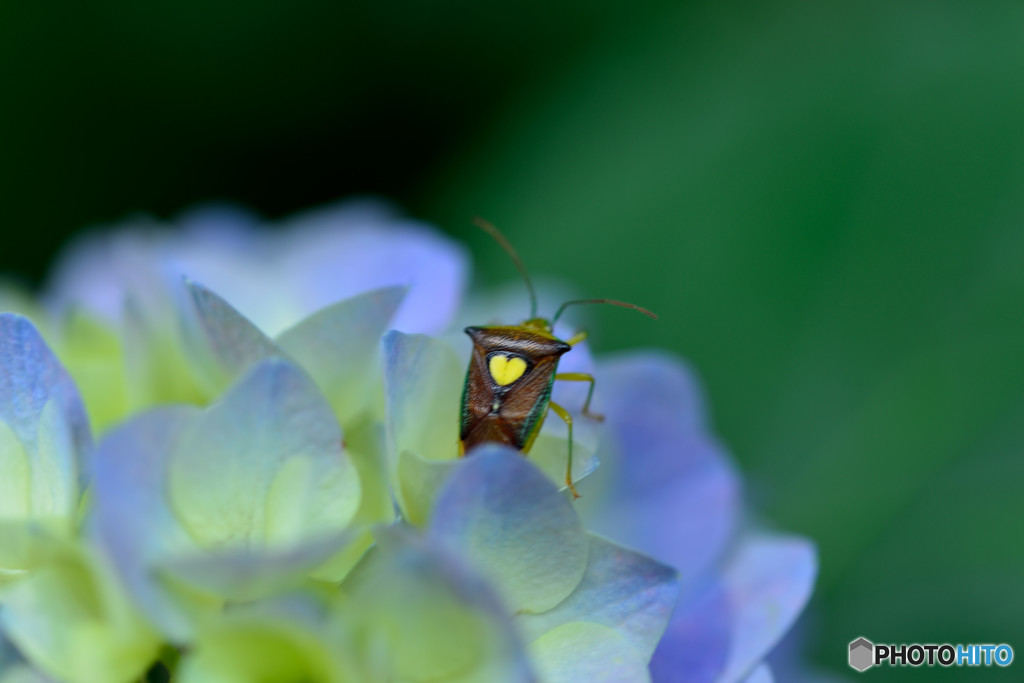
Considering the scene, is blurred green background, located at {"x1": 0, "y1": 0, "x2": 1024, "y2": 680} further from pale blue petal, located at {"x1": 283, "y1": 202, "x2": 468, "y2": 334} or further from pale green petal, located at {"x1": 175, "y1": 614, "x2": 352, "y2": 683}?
pale green petal, located at {"x1": 175, "y1": 614, "x2": 352, "y2": 683}

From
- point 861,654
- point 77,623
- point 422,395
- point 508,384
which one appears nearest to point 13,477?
point 77,623

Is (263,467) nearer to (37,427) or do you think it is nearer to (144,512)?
(144,512)

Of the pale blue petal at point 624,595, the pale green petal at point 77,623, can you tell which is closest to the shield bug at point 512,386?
the pale blue petal at point 624,595

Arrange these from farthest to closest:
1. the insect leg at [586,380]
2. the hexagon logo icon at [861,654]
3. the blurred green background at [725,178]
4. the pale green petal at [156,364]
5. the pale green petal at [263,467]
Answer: the blurred green background at [725,178]
the hexagon logo icon at [861,654]
the insect leg at [586,380]
the pale green petal at [156,364]
the pale green petal at [263,467]

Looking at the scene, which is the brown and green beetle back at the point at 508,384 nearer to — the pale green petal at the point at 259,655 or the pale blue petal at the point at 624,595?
the pale blue petal at the point at 624,595

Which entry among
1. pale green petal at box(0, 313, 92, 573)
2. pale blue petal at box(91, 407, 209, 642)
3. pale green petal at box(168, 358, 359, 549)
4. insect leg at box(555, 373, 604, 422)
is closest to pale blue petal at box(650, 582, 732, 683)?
insect leg at box(555, 373, 604, 422)

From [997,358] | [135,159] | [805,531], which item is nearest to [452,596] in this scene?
[805,531]
